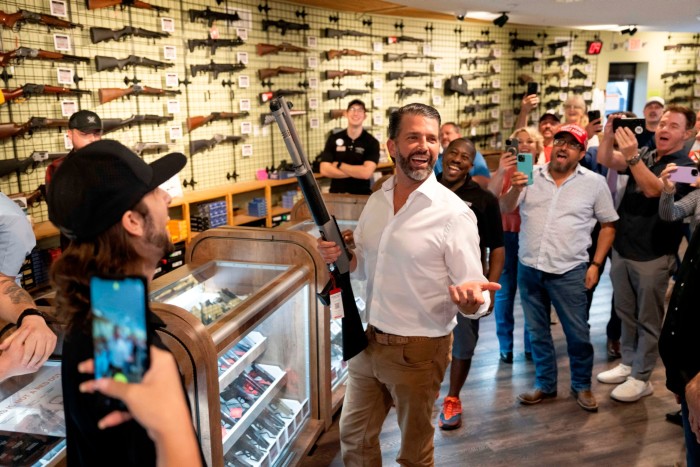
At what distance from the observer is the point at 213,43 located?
6.14 meters

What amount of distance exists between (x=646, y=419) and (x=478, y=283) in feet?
7.34

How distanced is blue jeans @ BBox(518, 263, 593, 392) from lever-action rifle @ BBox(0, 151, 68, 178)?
150 inches

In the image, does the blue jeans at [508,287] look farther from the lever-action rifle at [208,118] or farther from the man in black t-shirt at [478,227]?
the lever-action rifle at [208,118]

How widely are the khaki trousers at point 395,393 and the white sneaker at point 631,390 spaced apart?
194 cm

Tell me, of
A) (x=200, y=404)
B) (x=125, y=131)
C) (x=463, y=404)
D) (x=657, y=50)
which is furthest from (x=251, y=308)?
(x=657, y=50)

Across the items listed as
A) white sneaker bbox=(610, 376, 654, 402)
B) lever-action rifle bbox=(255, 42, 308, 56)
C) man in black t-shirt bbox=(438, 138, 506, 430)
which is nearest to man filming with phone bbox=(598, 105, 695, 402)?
white sneaker bbox=(610, 376, 654, 402)

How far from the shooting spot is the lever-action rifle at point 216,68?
6.03 meters

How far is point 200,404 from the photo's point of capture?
1.74m

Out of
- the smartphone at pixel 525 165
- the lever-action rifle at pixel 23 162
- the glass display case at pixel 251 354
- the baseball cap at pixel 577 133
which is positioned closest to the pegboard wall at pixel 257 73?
the lever-action rifle at pixel 23 162

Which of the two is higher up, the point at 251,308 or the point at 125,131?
the point at 125,131

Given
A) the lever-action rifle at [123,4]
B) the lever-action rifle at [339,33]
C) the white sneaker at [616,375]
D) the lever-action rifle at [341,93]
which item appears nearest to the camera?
the white sneaker at [616,375]

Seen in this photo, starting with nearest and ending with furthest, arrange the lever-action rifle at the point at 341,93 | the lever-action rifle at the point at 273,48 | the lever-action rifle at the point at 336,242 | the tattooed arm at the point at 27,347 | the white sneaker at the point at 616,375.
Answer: the tattooed arm at the point at 27,347, the lever-action rifle at the point at 336,242, the white sneaker at the point at 616,375, the lever-action rifle at the point at 273,48, the lever-action rifle at the point at 341,93

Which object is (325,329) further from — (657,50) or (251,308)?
(657,50)

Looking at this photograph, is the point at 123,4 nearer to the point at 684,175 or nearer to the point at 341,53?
the point at 341,53
